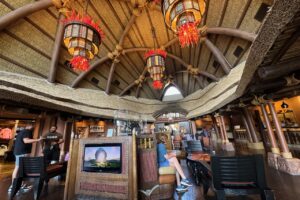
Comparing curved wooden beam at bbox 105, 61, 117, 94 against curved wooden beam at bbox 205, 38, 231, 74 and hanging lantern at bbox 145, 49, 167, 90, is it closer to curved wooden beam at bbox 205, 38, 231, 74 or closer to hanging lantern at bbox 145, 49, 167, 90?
hanging lantern at bbox 145, 49, 167, 90

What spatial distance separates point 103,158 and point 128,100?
8726mm

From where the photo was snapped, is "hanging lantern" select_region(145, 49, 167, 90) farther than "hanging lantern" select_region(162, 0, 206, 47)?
Yes

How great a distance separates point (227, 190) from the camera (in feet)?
5.81

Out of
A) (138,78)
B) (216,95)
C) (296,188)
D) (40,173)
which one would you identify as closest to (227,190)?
(296,188)

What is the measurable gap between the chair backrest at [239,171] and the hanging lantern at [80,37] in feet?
13.7

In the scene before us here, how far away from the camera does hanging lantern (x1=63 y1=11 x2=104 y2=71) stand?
3.53m

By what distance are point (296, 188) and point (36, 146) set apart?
828 cm

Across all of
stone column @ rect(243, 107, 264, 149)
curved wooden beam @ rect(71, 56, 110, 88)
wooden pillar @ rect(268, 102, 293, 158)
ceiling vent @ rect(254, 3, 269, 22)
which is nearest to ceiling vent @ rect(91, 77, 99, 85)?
curved wooden beam @ rect(71, 56, 110, 88)

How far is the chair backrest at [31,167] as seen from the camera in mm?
2820

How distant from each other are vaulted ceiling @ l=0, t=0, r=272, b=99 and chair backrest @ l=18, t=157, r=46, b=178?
4385mm

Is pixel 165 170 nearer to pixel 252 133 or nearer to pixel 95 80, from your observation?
pixel 252 133

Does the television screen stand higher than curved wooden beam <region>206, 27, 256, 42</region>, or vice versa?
Result: curved wooden beam <region>206, 27, 256, 42</region>

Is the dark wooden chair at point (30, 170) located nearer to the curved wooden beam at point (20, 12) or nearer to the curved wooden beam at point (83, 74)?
the curved wooden beam at point (20, 12)

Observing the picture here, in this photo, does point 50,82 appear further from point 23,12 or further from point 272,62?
point 272,62
